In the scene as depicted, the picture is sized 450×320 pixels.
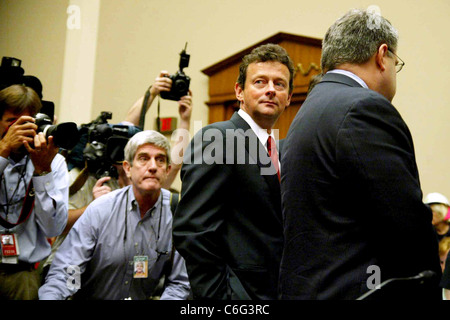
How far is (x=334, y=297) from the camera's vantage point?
1321 mm

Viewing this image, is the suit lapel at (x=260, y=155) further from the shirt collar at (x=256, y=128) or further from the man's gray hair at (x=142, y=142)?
the man's gray hair at (x=142, y=142)

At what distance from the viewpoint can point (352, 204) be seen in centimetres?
135

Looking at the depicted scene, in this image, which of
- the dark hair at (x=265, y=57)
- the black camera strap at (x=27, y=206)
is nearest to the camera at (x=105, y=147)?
the black camera strap at (x=27, y=206)

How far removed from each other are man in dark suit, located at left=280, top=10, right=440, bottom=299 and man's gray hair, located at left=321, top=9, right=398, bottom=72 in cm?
10

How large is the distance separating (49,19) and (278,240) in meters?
5.32

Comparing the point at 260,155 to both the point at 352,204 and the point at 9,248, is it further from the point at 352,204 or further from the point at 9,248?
the point at 9,248

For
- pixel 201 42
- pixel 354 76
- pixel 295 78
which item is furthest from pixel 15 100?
pixel 201 42

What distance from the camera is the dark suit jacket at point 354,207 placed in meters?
1.28

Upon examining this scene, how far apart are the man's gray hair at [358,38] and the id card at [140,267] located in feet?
4.80

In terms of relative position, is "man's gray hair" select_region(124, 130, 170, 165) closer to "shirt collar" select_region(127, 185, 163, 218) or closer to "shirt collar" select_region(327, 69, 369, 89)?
"shirt collar" select_region(127, 185, 163, 218)
